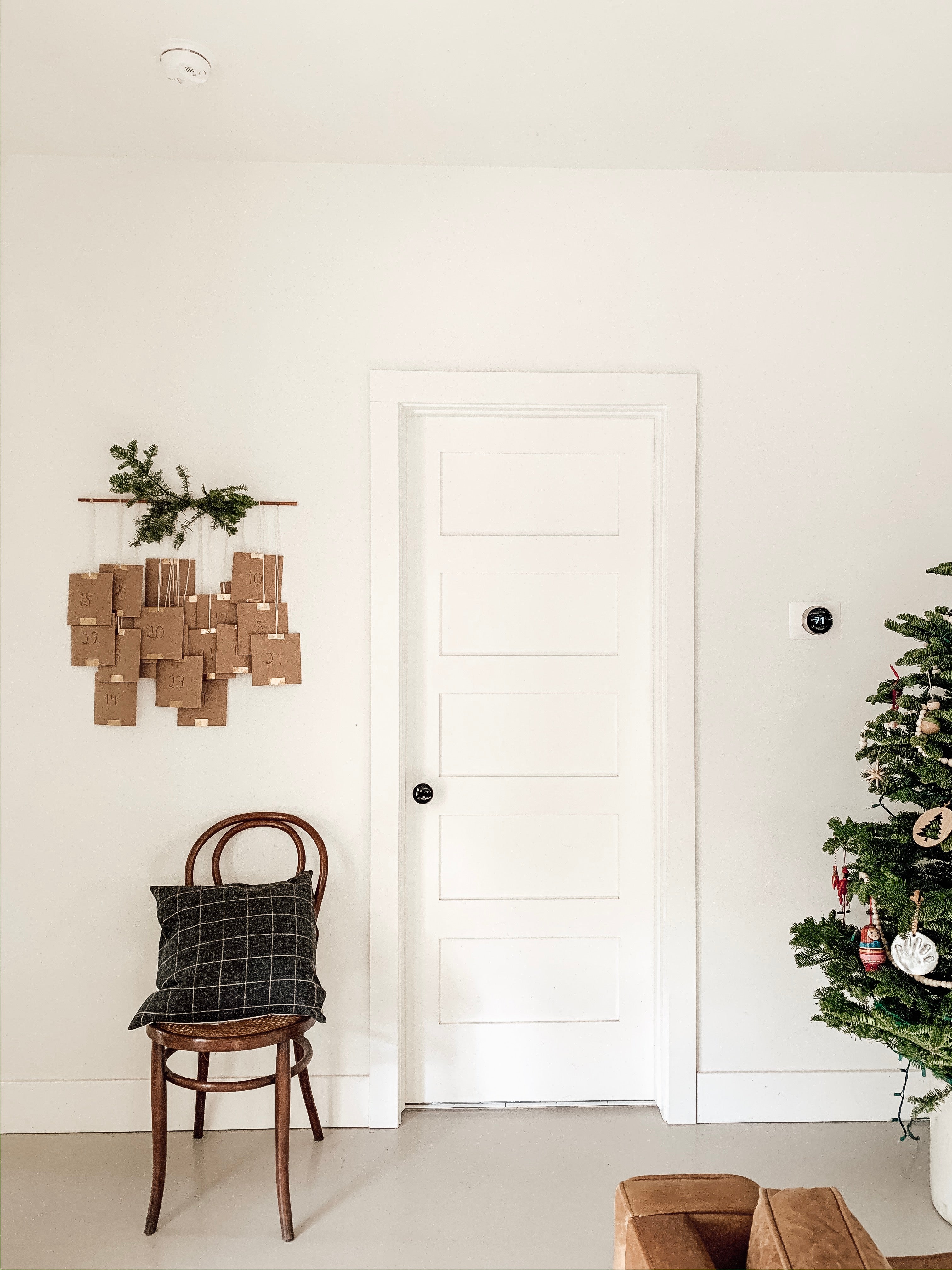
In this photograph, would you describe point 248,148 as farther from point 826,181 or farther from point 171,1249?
point 171,1249

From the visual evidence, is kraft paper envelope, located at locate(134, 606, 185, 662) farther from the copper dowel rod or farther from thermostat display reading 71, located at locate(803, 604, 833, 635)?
thermostat display reading 71, located at locate(803, 604, 833, 635)

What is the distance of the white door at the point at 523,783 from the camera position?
252 cm

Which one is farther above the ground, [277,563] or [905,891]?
[277,563]

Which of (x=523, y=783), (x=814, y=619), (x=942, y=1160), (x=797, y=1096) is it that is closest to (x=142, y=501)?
(x=523, y=783)

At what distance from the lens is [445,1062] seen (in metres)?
2.52

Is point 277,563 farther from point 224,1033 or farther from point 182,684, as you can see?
point 224,1033

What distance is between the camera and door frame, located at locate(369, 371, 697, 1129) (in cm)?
241

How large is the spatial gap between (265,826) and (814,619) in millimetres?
1657

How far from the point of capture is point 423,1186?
215cm

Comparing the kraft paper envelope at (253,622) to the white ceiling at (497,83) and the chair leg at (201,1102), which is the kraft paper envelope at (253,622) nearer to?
the chair leg at (201,1102)

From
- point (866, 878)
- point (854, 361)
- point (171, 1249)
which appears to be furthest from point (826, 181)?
point (171, 1249)

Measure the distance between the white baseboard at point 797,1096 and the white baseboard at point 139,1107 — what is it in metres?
0.99

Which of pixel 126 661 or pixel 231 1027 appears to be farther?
pixel 126 661

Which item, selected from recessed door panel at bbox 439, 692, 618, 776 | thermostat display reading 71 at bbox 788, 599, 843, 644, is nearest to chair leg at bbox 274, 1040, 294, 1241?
recessed door panel at bbox 439, 692, 618, 776
